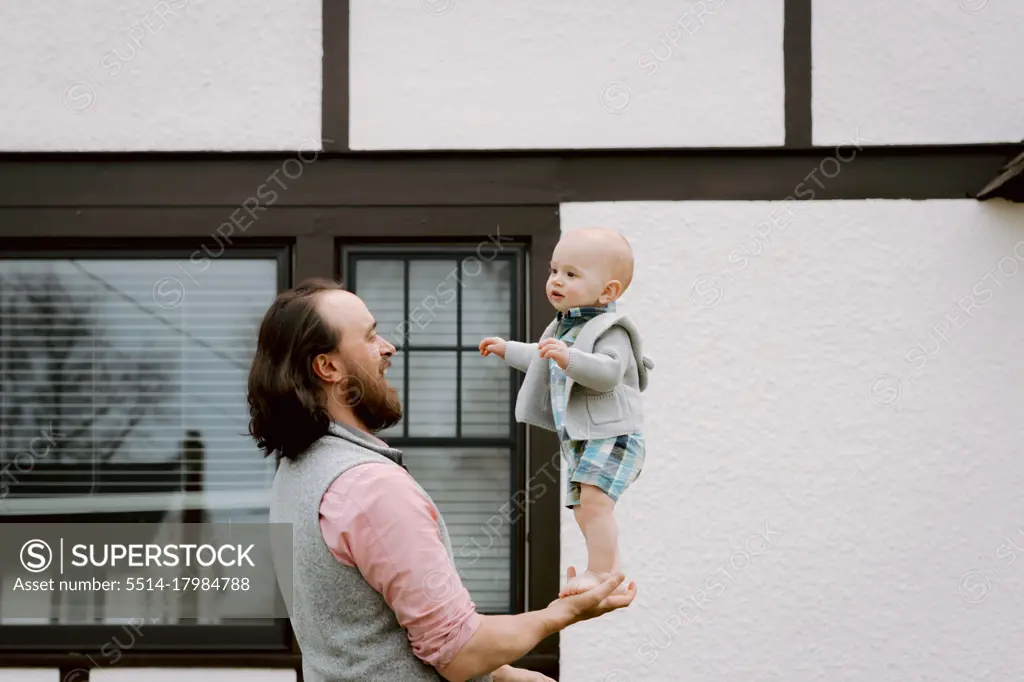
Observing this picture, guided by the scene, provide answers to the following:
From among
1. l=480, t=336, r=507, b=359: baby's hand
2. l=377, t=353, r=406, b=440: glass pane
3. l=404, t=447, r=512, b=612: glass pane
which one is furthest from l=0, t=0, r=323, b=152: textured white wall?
l=480, t=336, r=507, b=359: baby's hand

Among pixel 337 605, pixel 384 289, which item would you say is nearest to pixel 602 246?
pixel 337 605

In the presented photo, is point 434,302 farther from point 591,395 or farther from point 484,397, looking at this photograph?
point 591,395

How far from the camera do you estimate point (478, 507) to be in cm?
418

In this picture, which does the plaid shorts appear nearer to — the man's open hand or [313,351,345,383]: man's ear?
the man's open hand

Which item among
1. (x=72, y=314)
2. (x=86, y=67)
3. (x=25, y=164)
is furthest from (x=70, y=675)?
(x=86, y=67)

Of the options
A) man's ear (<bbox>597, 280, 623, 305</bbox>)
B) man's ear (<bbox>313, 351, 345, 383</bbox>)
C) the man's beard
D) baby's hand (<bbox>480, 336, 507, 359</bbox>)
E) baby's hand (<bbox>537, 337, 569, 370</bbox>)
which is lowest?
the man's beard

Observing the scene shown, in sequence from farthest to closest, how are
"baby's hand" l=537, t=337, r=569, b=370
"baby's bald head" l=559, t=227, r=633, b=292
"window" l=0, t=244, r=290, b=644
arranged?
"window" l=0, t=244, r=290, b=644 < "baby's bald head" l=559, t=227, r=633, b=292 < "baby's hand" l=537, t=337, r=569, b=370

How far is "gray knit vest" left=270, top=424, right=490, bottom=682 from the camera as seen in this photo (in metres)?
1.81

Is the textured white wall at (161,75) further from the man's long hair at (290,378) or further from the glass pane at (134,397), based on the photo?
the man's long hair at (290,378)

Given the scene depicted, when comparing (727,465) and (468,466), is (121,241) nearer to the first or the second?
(468,466)

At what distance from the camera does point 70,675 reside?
412 cm

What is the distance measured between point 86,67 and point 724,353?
3196 millimetres

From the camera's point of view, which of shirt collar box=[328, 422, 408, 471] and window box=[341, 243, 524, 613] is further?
window box=[341, 243, 524, 613]

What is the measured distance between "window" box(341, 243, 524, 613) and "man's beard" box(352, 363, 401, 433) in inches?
Result: 85.4
